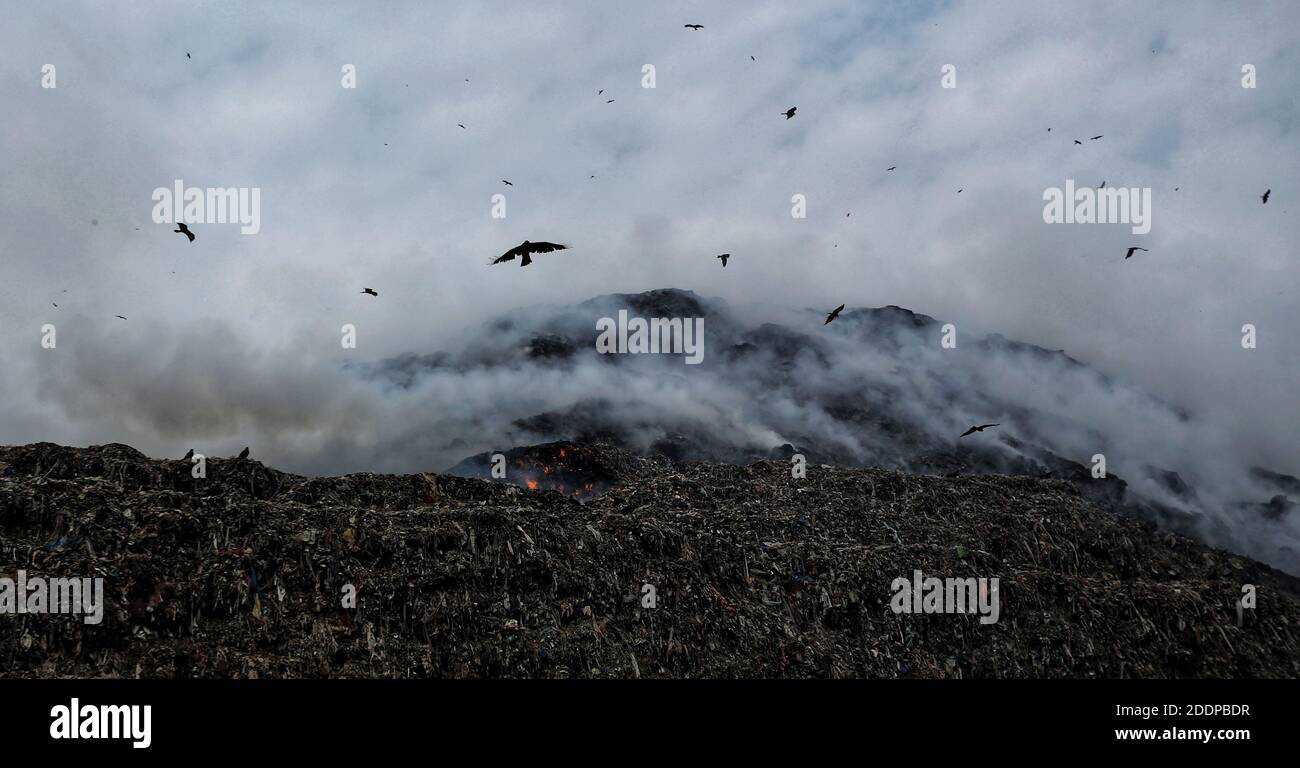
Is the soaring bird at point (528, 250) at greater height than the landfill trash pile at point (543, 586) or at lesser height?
greater

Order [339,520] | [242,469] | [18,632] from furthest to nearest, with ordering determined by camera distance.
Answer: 1. [242,469]
2. [339,520]
3. [18,632]

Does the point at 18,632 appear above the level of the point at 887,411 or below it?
below

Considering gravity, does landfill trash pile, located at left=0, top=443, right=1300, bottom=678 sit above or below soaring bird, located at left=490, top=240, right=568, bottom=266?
below

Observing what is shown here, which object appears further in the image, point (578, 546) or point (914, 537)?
point (914, 537)

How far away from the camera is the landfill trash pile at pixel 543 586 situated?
11.4m

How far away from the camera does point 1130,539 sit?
19703mm

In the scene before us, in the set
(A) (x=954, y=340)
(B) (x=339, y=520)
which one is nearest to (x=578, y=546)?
(B) (x=339, y=520)

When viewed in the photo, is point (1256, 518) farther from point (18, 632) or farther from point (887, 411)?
point (18, 632)

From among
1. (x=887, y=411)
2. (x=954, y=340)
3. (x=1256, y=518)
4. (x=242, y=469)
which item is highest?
(x=954, y=340)

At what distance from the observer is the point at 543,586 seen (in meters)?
13.7

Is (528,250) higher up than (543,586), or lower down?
higher up

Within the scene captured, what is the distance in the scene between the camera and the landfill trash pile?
37.5 feet
